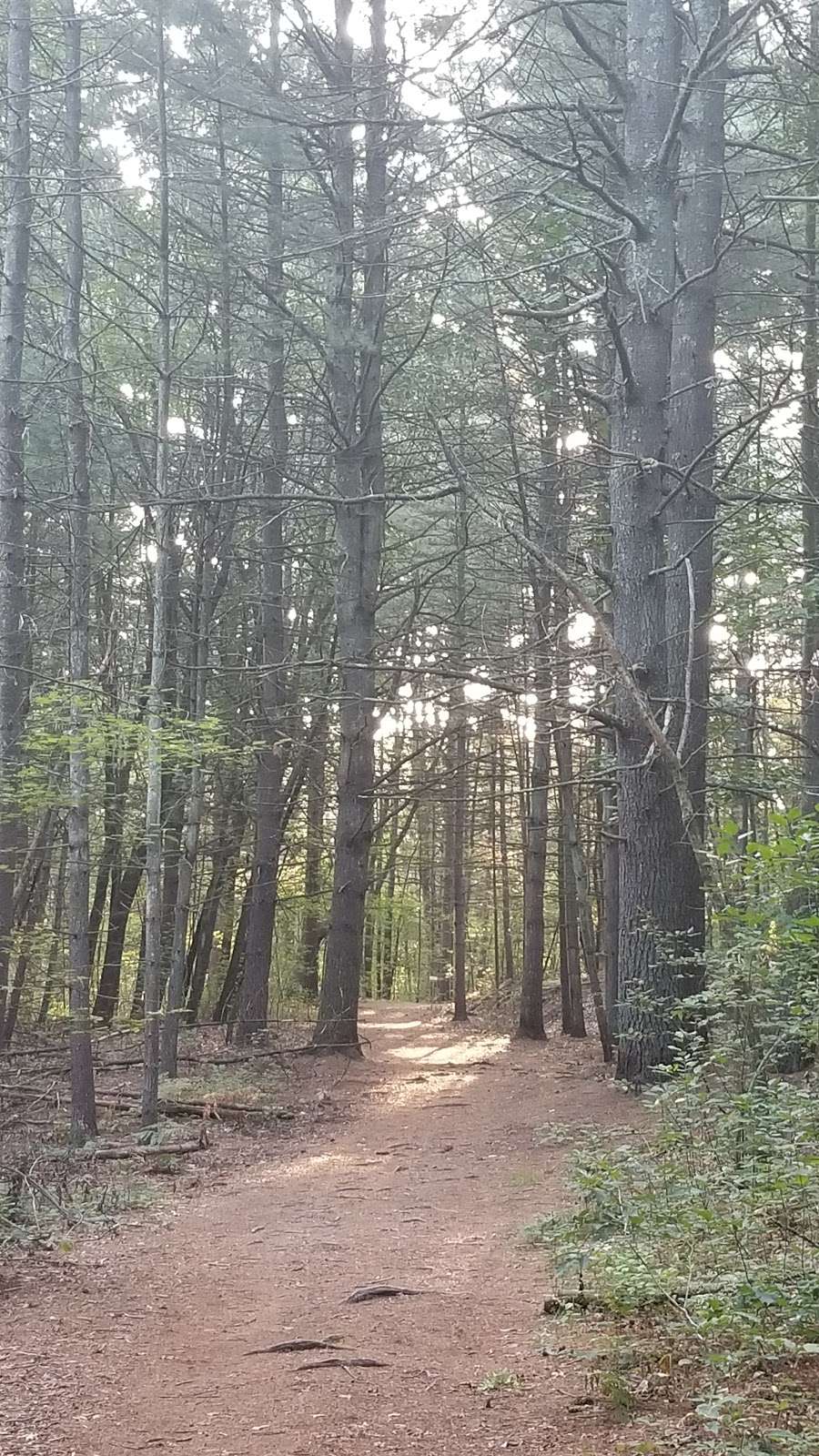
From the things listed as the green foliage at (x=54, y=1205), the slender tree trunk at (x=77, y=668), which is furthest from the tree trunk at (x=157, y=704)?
the green foliage at (x=54, y=1205)

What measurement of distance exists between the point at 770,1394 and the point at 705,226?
31.9ft

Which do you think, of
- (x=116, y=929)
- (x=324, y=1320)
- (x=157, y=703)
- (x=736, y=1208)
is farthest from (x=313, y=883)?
(x=736, y=1208)

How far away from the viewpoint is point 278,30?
15.7 m

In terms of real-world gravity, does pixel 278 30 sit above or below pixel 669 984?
above

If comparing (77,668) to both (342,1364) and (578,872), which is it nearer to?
(342,1364)

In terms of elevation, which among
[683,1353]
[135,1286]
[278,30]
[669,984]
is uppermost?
[278,30]

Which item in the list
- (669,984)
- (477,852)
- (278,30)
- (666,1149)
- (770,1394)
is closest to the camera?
(770,1394)

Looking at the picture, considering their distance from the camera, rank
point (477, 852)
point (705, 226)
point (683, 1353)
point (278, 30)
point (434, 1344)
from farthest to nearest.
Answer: point (477, 852), point (278, 30), point (705, 226), point (434, 1344), point (683, 1353)

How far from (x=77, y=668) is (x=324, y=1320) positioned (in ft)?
21.3

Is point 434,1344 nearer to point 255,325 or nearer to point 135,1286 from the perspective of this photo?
point 135,1286

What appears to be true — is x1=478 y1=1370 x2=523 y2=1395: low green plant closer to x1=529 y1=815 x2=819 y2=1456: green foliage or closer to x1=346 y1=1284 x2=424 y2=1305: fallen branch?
x1=529 y1=815 x2=819 y2=1456: green foliage

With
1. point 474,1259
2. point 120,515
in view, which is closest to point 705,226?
point 474,1259

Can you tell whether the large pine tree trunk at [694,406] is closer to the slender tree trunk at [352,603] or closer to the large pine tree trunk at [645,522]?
the large pine tree trunk at [645,522]

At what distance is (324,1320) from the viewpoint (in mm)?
5129
